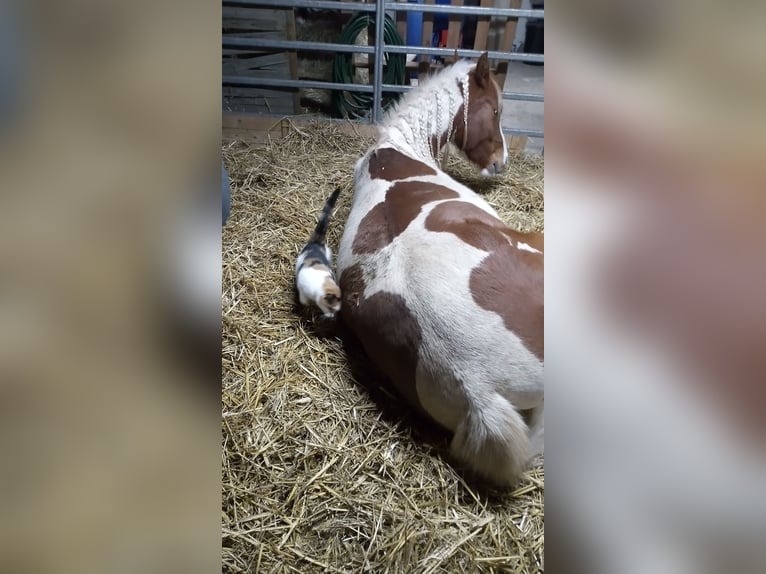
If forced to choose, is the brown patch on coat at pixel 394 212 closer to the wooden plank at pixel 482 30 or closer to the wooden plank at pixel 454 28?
the wooden plank at pixel 454 28

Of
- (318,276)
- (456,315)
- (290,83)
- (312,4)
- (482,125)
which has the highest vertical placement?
(312,4)

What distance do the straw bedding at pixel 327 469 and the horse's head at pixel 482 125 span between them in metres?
1.23

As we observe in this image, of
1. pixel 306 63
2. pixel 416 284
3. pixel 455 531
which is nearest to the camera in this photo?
pixel 455 531

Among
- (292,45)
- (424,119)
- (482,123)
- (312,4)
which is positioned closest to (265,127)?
(292,45)

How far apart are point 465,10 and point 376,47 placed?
588 millimetres

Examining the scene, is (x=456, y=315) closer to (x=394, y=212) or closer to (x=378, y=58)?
(x=394, y=212)

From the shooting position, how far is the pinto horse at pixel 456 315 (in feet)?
3.55

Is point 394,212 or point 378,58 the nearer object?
point 394,212

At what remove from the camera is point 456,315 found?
113 cm

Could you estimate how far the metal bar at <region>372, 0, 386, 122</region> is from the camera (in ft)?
9.27
